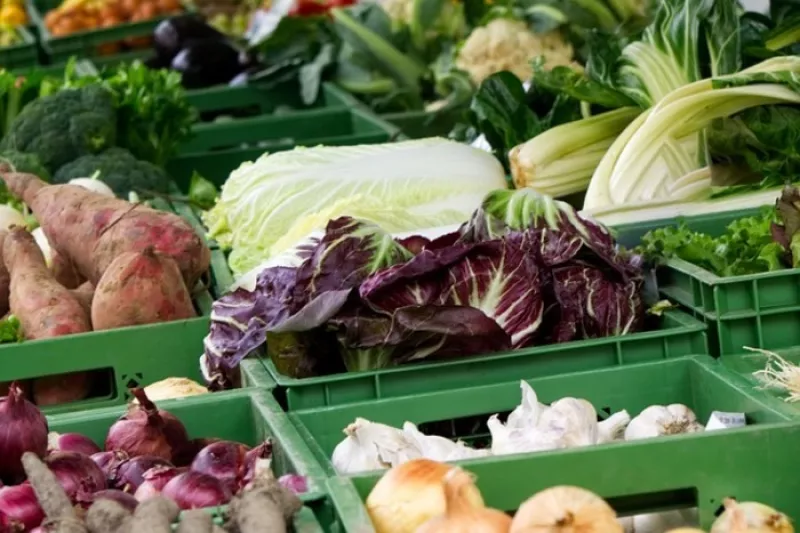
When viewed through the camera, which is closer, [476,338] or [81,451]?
[81,451]

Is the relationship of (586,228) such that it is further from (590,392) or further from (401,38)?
(401,38)

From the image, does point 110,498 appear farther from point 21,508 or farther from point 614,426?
point 614,426

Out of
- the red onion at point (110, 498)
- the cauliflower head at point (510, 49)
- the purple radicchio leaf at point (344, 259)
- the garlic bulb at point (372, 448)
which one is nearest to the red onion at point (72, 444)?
the red onion at point (110, 498)

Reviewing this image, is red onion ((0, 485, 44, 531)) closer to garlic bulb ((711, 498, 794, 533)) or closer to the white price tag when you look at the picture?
garlic bulb ((711, 498, 794, 533))

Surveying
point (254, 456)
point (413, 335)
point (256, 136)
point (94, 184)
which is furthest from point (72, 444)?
point (256, 136)

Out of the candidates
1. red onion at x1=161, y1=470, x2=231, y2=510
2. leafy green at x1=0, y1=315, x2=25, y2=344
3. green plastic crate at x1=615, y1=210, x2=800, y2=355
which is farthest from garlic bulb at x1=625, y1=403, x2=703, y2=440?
leafy green at x1=0, y1=315, x2=25, y2=344

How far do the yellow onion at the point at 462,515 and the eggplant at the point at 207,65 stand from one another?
548 centimetres

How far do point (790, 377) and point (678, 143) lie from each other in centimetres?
134

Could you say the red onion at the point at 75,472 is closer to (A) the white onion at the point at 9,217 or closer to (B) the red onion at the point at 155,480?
(B) the red onion at the point at 155,480

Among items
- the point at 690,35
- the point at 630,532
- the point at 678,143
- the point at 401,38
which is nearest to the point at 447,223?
the point at 678,143

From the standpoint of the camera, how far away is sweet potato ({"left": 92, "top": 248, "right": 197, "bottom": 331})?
3.07m

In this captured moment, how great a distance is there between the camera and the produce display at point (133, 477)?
1696 millimetres

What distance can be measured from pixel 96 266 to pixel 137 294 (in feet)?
0.97

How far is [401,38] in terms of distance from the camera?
20.6 ft
